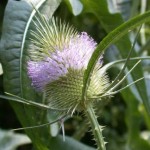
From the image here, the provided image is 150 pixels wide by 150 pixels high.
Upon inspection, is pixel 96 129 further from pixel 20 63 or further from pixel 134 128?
pixel 134 128

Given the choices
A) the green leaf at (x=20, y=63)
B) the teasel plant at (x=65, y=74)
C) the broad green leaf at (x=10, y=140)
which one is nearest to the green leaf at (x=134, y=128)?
the broad green leaf at (x=10, y=140)

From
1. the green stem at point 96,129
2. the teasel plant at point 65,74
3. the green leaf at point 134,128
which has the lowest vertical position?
the green leaf at point 134,128

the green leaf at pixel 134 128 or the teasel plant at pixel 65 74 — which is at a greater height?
the teasel plant at pixel 65 74

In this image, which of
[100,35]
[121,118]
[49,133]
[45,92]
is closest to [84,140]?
[121,118]

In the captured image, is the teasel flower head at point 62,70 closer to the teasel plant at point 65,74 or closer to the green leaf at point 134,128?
the teasel plant at point 65,74

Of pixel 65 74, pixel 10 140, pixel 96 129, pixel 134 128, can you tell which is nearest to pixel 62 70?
pixel 65 74

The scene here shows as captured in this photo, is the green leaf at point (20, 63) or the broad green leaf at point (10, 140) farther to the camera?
the broad green leaf at point (10, 140)
